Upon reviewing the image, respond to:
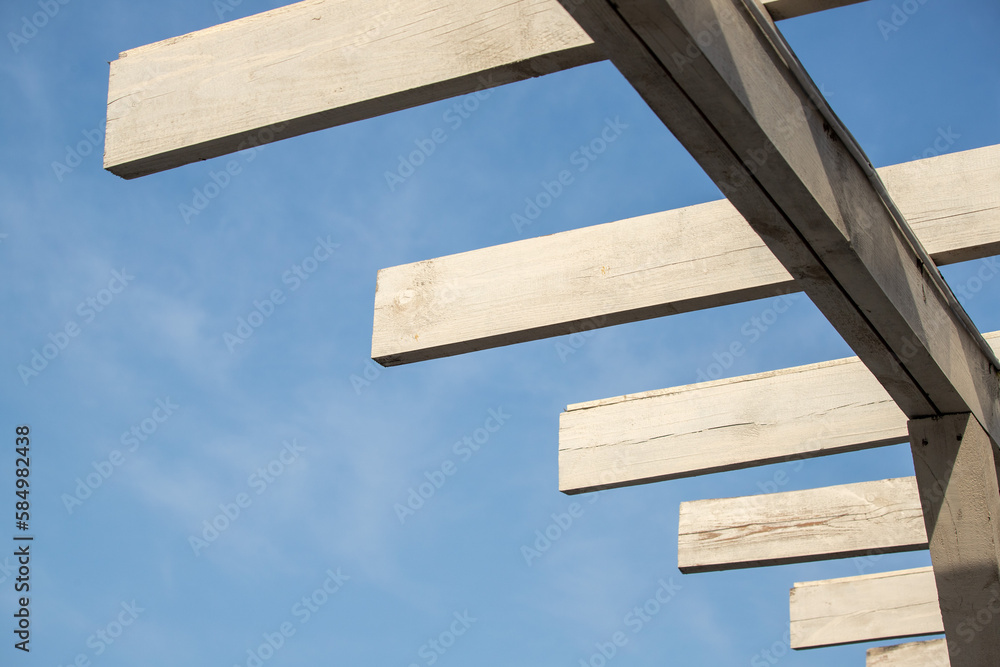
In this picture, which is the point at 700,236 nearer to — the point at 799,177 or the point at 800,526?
the point at 799,177

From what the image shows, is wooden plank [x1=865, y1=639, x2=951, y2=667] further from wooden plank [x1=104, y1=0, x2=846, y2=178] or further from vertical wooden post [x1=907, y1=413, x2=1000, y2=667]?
wooden plank [x1=104, y1=0, x2=846, y2=178]

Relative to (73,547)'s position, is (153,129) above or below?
above

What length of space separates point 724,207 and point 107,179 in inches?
67.4

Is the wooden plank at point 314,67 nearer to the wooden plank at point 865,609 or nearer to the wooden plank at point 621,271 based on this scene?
the wooden plank at point 621,271

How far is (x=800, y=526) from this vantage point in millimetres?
4531

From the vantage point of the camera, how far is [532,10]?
1913 mm

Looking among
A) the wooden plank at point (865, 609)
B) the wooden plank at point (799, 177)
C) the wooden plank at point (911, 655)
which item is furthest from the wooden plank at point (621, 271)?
the wooden plank at point (911, 655)

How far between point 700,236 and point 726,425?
1227 millimetres

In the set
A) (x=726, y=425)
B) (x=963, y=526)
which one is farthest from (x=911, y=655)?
(x=963, y=526)

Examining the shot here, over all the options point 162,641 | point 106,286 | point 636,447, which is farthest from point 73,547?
point 636,447

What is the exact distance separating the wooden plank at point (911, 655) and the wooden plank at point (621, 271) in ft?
13.2

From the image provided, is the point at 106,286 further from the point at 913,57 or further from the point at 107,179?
the point at 913,57

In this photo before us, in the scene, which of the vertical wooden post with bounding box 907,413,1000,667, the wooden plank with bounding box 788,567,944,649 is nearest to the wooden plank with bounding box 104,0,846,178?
→ the vertical wooden post with bounding box 907,413,1000,667

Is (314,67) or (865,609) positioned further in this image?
(865,609)
